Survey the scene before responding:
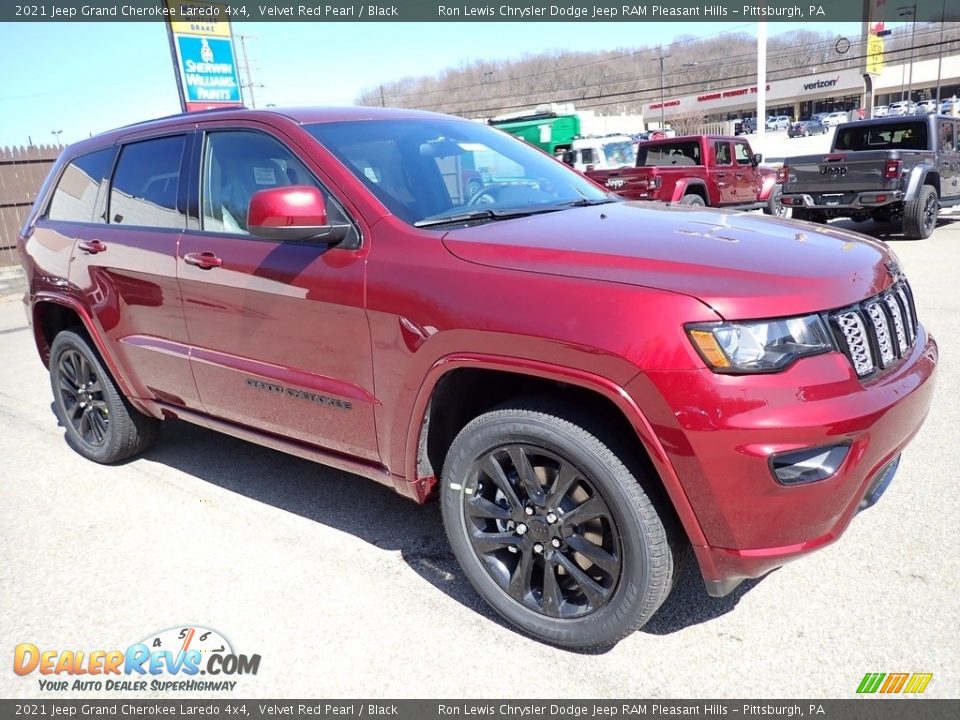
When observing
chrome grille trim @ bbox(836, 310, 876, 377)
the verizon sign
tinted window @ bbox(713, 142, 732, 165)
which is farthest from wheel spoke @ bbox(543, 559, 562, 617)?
the verizon sign

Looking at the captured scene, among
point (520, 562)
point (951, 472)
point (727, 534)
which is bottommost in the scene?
point (951, 472)

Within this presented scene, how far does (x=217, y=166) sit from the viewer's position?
345cm

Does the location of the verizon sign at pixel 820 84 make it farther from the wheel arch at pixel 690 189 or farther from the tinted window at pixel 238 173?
the tinted window at pixel 238 173

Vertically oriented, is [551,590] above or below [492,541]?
below

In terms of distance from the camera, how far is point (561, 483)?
2469mm

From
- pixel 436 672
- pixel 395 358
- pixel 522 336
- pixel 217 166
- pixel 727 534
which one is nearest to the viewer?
pixel 727 534

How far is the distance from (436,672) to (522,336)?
1.17 meters

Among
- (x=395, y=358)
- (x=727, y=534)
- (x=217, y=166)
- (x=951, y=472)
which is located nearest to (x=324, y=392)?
(x=395, y=358)

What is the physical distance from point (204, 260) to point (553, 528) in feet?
6.37

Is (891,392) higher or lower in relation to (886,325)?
lower

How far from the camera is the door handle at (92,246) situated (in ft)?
13.1

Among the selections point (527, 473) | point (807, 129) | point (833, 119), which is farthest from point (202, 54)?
point (833, 119)

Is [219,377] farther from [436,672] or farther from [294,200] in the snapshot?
[436,672]

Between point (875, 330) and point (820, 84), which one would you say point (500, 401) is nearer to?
point (875, 330)
